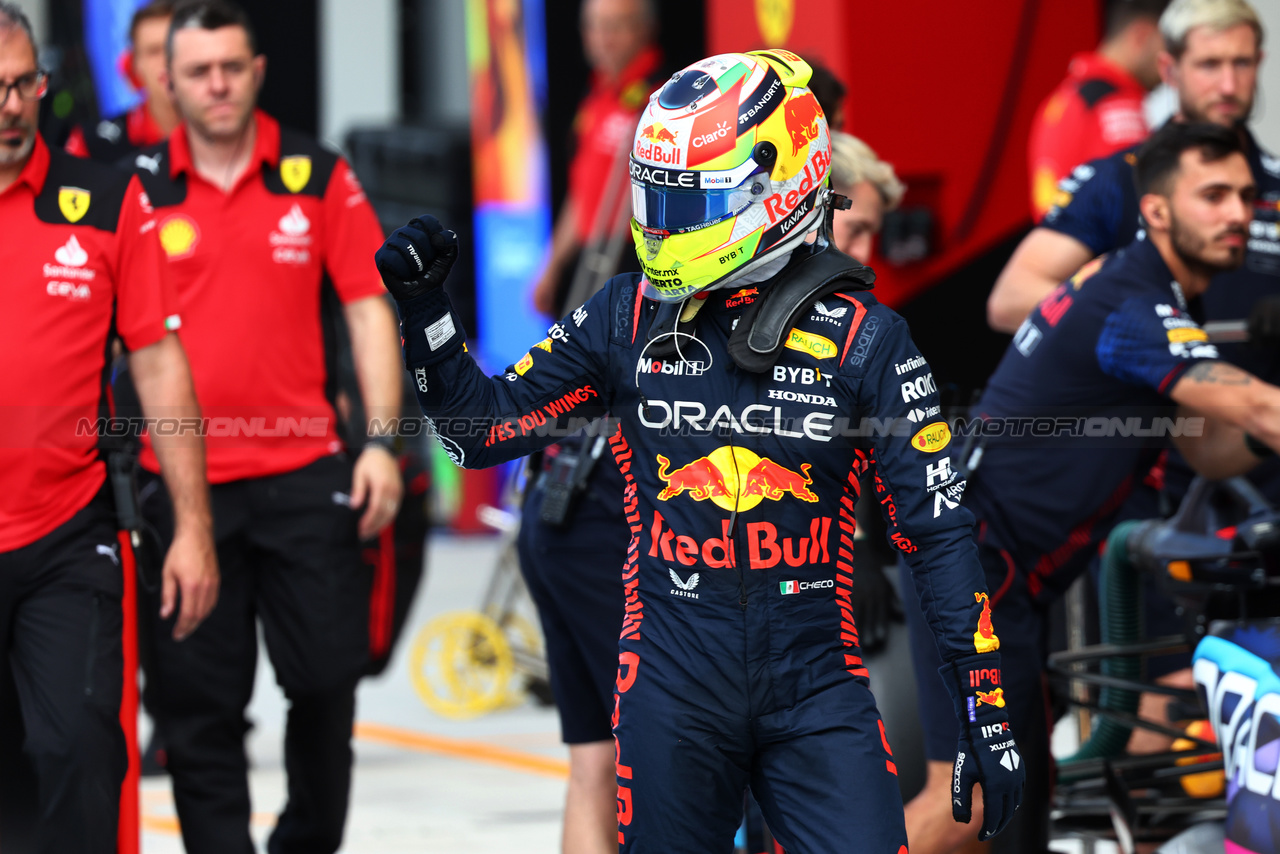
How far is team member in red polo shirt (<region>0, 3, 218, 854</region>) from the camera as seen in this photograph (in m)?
3.67

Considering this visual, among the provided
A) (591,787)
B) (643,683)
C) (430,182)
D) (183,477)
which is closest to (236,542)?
(183,477)

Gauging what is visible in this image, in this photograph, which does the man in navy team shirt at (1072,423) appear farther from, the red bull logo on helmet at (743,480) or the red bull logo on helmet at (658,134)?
the red bull logo on helmet at (658,134)

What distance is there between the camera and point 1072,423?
409 cm

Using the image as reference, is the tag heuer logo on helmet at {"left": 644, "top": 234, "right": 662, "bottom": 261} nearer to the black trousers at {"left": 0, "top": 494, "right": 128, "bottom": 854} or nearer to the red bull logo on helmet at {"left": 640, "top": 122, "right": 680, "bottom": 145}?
the red bull logo on helmet at {"left": 640, "top": 122, "right": 680, "bottom": 145}

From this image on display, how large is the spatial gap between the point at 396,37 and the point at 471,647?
10.5m

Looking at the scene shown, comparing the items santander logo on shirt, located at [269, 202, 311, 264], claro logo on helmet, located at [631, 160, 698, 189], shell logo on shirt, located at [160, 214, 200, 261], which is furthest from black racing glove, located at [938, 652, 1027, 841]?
shell logo on shirt, located at [160, 214, 200, 261]

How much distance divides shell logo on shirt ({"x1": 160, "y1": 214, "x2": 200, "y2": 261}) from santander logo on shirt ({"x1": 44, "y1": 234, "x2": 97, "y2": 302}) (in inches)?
27.9

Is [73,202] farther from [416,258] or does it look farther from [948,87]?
[948,87]

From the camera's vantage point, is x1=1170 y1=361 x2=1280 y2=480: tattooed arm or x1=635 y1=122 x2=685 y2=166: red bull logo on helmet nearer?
x1=635 y1=122 x2=685 y2=166: red bull logo on helmet

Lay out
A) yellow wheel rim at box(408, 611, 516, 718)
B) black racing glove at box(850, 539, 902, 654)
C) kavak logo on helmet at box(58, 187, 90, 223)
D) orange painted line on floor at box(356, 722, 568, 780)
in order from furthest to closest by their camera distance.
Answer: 1. yellow wheel rim at box(408, 611, 516, 718)
2. orange painted line on floor at box(356, 722, 568, 780)
3. black racing glove at box(850, 539, 902, 654)
4. kavak logo on helmet at box(58, 187, 90, 223)

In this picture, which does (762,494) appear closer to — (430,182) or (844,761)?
(844,761)

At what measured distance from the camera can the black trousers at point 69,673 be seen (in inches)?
143

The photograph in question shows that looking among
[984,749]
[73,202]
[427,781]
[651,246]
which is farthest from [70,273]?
[427,781]

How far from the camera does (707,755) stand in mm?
2916
